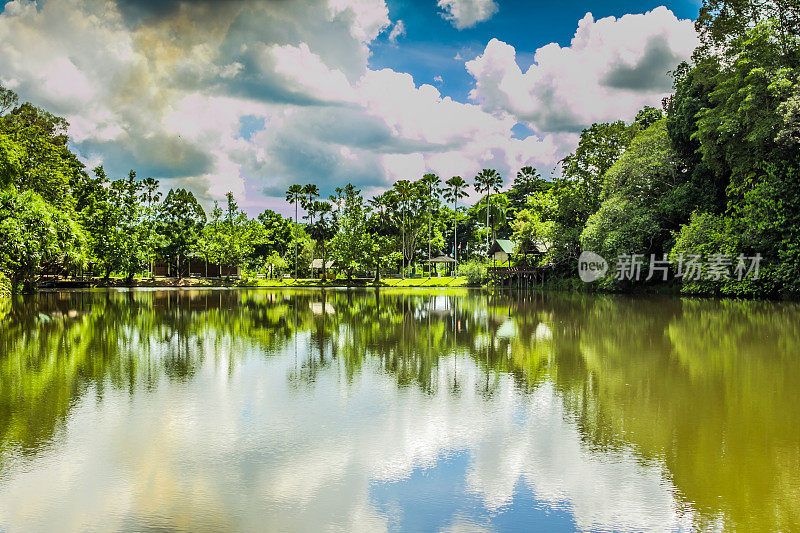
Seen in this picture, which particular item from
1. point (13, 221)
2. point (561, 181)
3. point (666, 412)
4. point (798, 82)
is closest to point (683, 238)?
point (798, 82)

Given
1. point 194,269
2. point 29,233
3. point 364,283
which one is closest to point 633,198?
point 364,283

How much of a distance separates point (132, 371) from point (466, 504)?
7.34m

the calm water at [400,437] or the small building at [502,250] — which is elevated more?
the small building at [502,250]

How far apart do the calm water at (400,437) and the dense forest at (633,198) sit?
15669 mm

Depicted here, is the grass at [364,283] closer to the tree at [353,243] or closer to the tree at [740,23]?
the tree at [353,243]

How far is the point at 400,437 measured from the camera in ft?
19.4

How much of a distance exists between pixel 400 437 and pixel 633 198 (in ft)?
A: 112

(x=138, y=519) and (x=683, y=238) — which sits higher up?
(x=683, y=238)

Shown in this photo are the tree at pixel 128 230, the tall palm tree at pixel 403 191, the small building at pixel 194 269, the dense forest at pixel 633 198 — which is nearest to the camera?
the dense forest at pixel 633 198

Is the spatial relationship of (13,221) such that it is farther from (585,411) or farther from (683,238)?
(683,238)

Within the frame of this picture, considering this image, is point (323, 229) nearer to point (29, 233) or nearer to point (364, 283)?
point (364, 283)

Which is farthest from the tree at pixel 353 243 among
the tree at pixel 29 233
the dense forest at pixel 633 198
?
the tree at pixel 29 233

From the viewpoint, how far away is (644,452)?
17.8ft

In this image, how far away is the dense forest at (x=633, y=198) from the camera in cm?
2439
